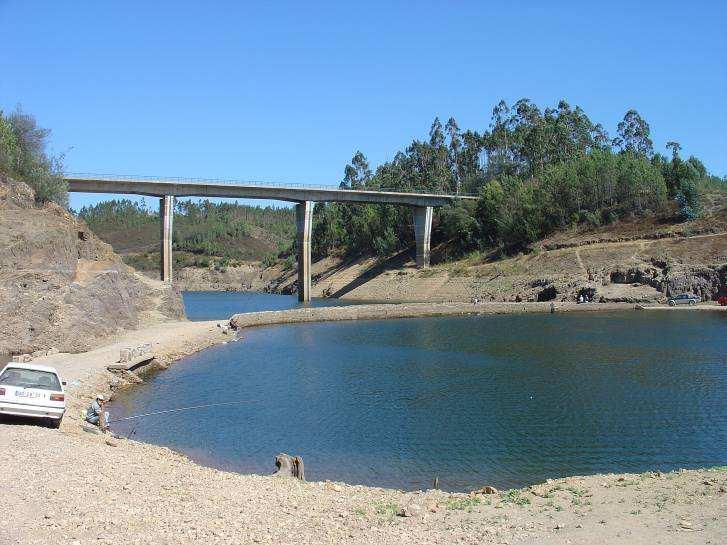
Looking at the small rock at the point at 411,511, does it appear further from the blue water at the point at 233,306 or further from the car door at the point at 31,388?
the blue water at the point at 233,306

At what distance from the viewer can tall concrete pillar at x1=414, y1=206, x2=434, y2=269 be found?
119m

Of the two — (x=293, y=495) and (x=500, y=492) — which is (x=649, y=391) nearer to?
(x=500, y=492)

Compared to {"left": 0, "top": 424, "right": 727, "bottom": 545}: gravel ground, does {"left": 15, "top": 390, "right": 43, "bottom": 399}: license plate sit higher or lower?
higher

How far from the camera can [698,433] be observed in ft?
74.4

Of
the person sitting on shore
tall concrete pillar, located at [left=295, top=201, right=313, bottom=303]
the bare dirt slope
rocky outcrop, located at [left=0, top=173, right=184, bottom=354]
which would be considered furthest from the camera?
tall concrete pillar, located at [left=295, top=201, right=313, bottom=303]

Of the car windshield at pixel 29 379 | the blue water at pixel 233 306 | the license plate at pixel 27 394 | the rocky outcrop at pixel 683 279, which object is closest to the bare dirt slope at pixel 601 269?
the rocky outcrop at pixel 683 279

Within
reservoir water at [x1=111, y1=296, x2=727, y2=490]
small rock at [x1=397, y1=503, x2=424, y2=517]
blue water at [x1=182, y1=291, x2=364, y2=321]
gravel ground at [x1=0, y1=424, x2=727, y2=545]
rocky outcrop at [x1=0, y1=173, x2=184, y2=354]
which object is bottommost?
reservoir water at [x1=111, y1=296, x2=727, y2=490]

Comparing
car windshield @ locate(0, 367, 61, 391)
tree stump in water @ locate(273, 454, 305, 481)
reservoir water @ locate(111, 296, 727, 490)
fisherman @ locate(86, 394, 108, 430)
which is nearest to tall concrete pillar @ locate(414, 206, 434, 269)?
reservoir water @ locate(111, 296, 727, 490)

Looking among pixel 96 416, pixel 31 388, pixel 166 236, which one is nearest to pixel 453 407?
pixel 96 416

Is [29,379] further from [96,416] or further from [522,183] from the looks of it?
[522,183]

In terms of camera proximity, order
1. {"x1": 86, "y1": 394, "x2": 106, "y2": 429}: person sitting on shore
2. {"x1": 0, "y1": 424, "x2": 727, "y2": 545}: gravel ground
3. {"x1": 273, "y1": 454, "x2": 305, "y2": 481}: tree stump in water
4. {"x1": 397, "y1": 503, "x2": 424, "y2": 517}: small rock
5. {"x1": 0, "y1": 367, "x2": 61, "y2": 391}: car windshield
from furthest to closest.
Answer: {"x1": 86, "y1": 394, "x2": 106, "y2": 429}: person sitting on shore
{"x1": 0, "y1": 367, "x2": 61, "y2": 391}: car windshield
{"x1": 273, "y1": 454, "x2": 305, "y2": 481}: tree stump in water
{"x1": 397, "y1": 503, "x2": 424, "y2": 517}: small rock
{"x1": 0, "y1": 424, "x2": 727, "y2": 545}: gravel ground

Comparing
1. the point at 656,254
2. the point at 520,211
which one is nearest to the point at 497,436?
the point at 656,254

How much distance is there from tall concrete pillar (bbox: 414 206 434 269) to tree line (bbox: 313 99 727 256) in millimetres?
2762

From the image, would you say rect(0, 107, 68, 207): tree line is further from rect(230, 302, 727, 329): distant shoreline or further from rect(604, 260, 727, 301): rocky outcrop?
rect(604, 260, 727, 301): rocky outcrop
